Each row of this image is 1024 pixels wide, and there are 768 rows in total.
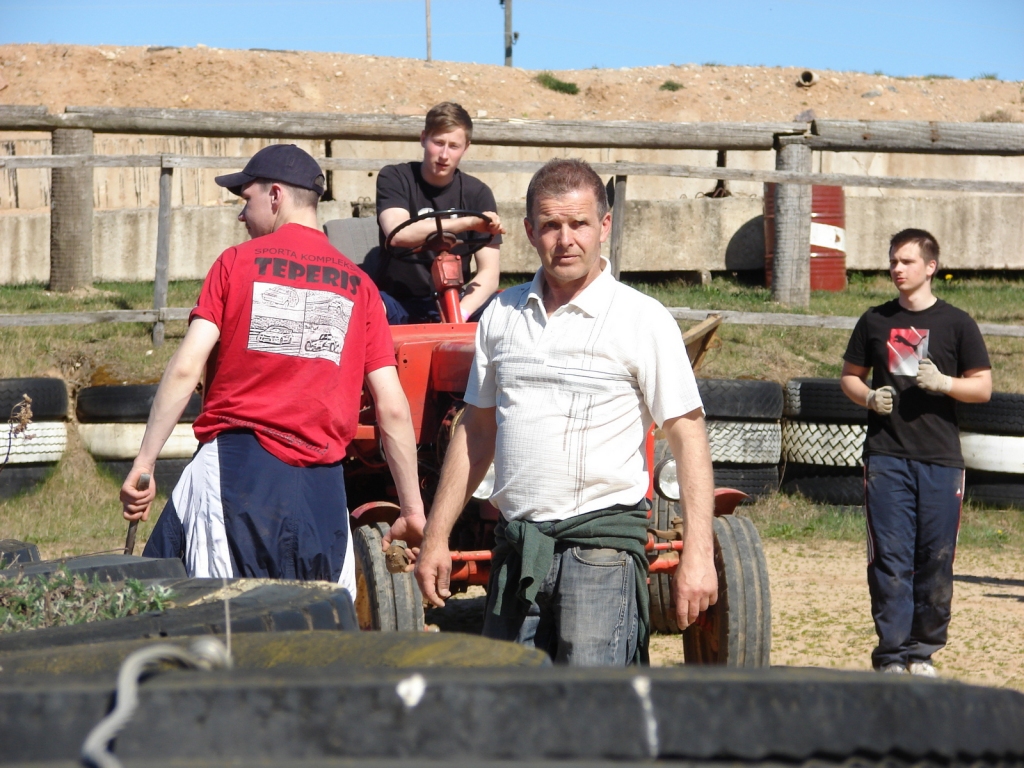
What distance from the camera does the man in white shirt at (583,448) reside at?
118 inches

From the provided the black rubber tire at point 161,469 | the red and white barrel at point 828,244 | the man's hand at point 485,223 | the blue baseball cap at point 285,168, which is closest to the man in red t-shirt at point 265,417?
the blue baseball cap at point 285,168

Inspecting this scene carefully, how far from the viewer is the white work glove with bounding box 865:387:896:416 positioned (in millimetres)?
5059

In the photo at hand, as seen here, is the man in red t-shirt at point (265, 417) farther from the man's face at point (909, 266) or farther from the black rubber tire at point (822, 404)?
the black rubber tire at point (822, 404)

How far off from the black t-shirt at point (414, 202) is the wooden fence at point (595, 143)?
3987 millimetres

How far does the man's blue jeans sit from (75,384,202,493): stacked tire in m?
5.61

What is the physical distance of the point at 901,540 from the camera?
5.01 meters

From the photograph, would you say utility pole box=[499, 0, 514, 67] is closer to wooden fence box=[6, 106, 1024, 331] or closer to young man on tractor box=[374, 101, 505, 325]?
wooden fence box=[6, 106, 1024, 331]

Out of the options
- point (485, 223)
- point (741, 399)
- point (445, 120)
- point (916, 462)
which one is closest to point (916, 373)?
point (916, 462)

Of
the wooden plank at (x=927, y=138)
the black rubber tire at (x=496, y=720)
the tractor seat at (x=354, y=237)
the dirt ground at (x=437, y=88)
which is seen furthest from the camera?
the dirt ground at (x=437, y=88)

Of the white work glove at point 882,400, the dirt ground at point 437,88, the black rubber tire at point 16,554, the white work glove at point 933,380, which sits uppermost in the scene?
the dirt ground at point 437,88

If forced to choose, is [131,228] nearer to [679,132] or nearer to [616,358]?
[679,132]

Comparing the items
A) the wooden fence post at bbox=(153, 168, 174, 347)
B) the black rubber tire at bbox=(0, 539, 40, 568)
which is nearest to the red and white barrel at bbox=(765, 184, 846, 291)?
the wooden fence post at bbox=(153, 168, 174, 347)

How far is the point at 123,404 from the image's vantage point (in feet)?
26.8

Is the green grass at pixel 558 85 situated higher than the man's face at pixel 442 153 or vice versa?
the green grass at pixel 558 85
